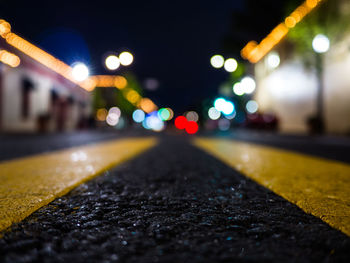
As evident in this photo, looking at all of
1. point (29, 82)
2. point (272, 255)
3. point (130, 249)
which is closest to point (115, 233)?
point (130, 249)

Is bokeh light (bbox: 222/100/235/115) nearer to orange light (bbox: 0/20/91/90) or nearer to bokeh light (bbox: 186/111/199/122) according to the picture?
orange light (bbox: 0/20/91/90)

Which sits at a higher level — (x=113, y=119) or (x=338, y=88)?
(x=338, y=88)

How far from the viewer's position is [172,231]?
1625 mm

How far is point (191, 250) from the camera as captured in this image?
136 cm

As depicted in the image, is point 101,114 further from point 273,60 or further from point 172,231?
point 172,231

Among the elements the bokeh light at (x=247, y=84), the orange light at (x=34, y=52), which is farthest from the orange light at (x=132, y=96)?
the bokeh light at (x=247, y=84)

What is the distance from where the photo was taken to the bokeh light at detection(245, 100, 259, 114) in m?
36.2

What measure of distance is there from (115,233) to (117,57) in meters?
14.2

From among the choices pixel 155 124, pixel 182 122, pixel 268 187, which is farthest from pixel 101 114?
pixel 268 187

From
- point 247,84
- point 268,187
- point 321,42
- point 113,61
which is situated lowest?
point 268,187

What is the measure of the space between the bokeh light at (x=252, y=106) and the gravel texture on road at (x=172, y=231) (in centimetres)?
3481

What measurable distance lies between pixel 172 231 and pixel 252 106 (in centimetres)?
3711

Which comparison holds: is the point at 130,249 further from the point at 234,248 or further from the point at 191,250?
the point at 234,248

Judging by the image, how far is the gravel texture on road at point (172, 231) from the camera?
1305mm
